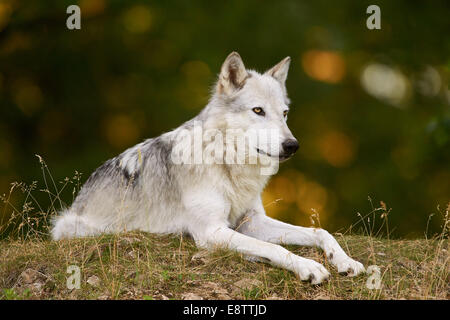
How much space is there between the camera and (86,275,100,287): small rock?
4344mm

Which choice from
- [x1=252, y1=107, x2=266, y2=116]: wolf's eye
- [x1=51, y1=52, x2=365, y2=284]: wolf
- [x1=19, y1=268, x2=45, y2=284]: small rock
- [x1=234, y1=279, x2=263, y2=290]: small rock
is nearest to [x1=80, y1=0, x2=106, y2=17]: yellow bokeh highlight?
[x1=51, y1=52, x2=365, y2=284]: wolf

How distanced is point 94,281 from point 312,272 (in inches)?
76.5

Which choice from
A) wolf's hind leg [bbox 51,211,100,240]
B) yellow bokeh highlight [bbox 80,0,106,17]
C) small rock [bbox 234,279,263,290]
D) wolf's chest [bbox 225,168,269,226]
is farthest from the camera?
yellow bokeh highlight [bbox 80,0,106,17]

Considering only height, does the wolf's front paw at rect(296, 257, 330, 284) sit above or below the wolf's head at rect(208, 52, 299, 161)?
below

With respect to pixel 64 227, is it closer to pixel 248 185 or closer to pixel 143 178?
pixel 143 178

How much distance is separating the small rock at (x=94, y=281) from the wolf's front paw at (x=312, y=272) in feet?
5.87

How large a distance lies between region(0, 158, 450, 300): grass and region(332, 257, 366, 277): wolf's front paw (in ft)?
0.21

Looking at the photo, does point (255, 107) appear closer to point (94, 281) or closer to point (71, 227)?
point (94, 281)

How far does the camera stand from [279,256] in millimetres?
4688

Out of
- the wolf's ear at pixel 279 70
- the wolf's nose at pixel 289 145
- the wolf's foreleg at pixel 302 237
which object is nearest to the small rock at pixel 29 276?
the wolf's foreleg at pixel 302 237

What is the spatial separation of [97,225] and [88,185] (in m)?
0.69

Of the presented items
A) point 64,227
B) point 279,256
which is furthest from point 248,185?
point 64,227

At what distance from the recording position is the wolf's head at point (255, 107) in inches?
207

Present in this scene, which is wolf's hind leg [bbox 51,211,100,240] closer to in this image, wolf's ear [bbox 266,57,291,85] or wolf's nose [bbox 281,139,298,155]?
wolf's nose [bbox 281,139,298,155]
